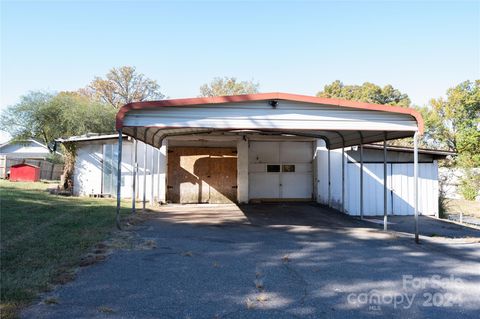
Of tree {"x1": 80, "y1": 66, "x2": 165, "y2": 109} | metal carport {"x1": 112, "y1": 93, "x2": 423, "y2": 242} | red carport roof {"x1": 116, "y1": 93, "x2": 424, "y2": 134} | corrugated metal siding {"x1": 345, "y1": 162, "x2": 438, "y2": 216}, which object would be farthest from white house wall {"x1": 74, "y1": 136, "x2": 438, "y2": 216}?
tree {"x1": 80, "y1": 66, "x2": 165, "y2": 109}

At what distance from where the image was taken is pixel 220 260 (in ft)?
18.3

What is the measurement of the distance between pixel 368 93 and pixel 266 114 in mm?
31330

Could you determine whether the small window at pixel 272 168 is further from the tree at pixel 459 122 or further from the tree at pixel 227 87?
the tree at pixel 227 87

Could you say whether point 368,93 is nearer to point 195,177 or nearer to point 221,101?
point 195,177

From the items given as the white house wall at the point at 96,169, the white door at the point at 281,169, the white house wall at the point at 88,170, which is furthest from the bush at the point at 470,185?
the white house wall at the point at 88,170

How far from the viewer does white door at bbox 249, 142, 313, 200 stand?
51.6 ft

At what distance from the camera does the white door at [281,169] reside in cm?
1573

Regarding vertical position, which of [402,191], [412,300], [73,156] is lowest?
[412,300]

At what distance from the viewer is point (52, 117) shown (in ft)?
75.7

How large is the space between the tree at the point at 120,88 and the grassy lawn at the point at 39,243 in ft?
90.9

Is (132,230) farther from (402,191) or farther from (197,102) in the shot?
(402,191)

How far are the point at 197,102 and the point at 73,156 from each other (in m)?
10.9

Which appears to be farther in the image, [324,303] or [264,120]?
[264,120]

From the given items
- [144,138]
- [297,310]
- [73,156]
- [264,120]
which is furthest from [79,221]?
[73,156]
